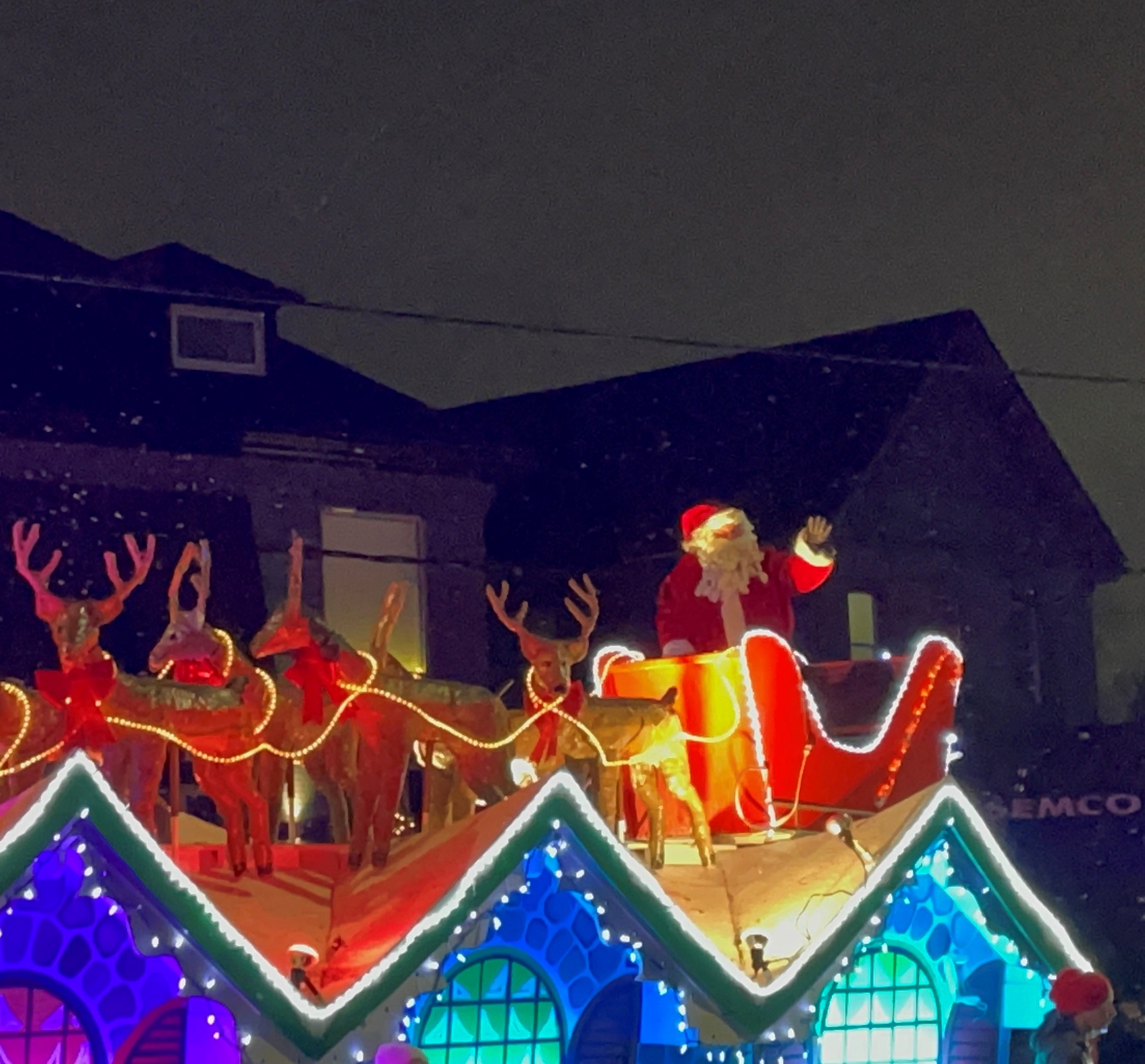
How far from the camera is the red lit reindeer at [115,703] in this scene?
35.1ft

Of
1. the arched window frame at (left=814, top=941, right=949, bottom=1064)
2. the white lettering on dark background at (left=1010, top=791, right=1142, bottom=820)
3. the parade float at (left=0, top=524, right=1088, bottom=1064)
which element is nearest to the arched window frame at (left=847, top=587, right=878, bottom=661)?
the white lettering on dark background at (left=1010, top=791, right=1142, bottom=820)

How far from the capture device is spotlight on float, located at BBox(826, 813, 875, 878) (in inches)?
454

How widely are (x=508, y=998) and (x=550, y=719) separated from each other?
59.6 inches

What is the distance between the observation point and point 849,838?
11711 millimetres

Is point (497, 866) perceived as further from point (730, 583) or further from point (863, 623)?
point (863, 623)

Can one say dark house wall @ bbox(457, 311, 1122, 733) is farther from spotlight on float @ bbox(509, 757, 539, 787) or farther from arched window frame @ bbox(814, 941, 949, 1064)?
arched window frame @ bbox(814, 941, 949, 1064)

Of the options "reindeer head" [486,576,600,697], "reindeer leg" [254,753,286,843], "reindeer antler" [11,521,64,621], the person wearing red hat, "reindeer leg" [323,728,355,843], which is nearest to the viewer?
"reindeer antler" [11,521,64,621]

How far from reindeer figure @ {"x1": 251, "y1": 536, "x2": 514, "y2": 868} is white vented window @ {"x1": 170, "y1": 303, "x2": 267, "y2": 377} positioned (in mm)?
7601

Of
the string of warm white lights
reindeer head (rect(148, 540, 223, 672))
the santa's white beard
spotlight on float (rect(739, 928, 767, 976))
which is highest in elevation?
the santa's white beard

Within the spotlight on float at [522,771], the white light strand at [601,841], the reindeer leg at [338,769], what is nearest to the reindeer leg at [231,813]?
the reindeer leg at [338,769]

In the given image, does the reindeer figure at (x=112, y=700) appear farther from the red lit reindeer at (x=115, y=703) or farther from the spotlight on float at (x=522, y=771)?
the spotlight on float at (x=522, y=771)

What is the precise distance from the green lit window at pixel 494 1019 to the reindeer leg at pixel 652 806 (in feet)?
3.30

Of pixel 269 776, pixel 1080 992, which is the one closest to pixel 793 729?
pixel 1080 992

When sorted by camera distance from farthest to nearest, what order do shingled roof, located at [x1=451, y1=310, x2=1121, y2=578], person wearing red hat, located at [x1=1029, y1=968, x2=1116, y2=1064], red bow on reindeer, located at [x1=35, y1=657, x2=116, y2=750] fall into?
shingled roof, located at [x1=451, y1=310, x2=1121, y2=578], person wearing red hat, located at [x1=1029, y1=968, x2=1116, y2=1064], red bow on reindeer, located at [x1=35, y1=657, x2=116, y2=750]
